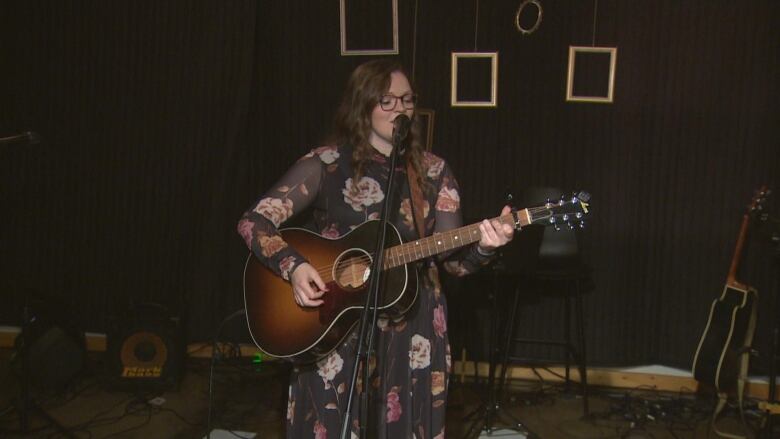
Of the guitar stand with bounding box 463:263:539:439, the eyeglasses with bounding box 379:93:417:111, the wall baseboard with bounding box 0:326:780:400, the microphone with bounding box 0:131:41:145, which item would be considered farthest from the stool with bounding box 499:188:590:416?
the microphone with bounding box 0:131:41:145

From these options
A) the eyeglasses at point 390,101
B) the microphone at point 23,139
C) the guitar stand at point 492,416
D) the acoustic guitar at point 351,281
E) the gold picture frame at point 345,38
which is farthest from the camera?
the gold picture frame at point 345,38

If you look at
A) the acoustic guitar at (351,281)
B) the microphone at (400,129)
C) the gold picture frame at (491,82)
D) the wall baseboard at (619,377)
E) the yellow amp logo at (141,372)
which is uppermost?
the gold picture frame at (491,82)

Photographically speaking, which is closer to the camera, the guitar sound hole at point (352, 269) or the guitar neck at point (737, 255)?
the guitar sound hole at point (352, 269)

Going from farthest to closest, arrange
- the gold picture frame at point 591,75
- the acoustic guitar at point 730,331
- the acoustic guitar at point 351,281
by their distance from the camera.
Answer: the gold picture frame at point 591,75 < the acoustic guitar at point 730,331 < the acoustic guitar at point 351,281

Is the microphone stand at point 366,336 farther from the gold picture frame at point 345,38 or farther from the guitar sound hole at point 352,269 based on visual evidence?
the gold picture frame at point 345,38

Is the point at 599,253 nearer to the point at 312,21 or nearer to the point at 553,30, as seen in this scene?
the point at 553,30

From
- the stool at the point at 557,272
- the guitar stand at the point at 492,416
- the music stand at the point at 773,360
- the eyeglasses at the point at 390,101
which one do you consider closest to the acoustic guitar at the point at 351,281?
the eyeglasses at the point at 390,101

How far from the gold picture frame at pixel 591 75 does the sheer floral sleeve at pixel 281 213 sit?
2.23m

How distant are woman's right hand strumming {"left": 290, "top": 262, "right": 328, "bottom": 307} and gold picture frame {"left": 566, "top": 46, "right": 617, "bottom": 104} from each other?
2.49 meters

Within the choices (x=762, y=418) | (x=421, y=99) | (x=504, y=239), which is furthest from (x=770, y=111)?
(x=504, y=239)

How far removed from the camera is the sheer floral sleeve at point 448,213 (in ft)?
6.97

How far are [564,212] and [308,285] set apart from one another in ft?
2.50

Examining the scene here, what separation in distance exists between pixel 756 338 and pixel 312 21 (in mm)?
3170

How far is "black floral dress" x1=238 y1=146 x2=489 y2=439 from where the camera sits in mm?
2006
